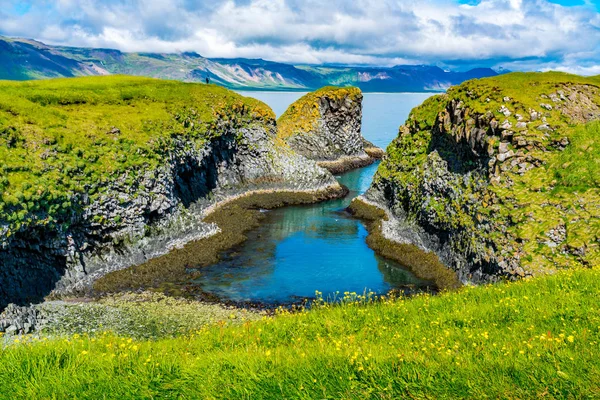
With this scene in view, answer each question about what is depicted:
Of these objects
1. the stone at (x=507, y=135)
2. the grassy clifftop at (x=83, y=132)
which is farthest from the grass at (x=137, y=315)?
the stone at (x=507, y=135)

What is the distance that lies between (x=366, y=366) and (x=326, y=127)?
107m

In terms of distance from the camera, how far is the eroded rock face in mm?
32281

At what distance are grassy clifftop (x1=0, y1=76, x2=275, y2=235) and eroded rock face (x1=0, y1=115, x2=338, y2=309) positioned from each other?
1.47 m

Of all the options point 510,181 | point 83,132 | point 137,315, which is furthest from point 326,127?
point 137,315

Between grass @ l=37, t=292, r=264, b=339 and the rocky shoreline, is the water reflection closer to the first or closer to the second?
the rocky shoreline

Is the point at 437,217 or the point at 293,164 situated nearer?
the point at 437,217

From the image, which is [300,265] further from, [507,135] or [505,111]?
[505,111]

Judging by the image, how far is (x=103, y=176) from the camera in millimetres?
40625

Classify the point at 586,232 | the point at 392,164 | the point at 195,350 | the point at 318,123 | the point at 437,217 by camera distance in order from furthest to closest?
the point at 318,123
the point at 392,164
the point at 437,217
the point at 586,232
the point at 195,350

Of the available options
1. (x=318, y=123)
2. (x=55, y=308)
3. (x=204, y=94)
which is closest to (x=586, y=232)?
(x=55, y=308)

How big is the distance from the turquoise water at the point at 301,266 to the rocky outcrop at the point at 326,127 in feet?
167

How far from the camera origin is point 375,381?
25.0 ft

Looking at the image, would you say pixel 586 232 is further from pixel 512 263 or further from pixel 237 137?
pixel 237 137

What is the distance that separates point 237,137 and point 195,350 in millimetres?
62019
